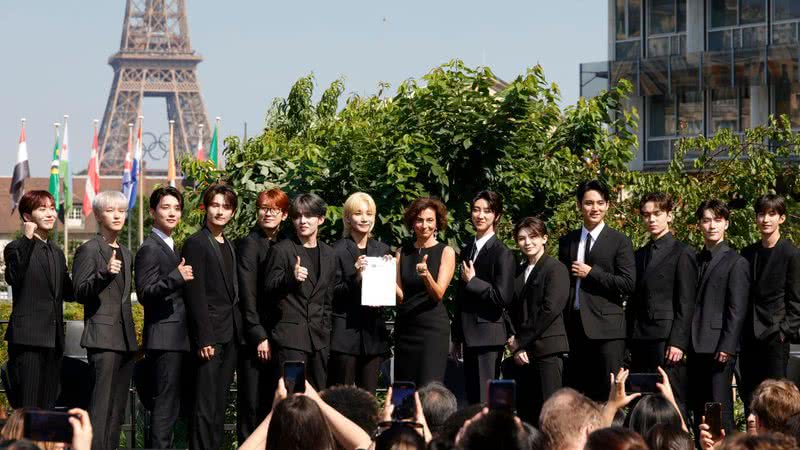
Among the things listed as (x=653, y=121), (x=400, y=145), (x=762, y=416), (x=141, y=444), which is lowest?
(x=141, y=444)

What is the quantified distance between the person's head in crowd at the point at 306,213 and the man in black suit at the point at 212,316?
1.49 feet

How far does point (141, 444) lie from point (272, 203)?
3.13m

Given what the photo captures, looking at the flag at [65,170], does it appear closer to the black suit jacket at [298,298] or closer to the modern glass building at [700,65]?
the modern glass building at [700,65]

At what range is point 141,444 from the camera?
12.1 metres

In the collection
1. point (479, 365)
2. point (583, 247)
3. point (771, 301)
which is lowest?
point (479, 365)

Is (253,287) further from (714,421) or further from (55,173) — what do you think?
(55,173)

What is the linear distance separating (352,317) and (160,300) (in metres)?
1.45

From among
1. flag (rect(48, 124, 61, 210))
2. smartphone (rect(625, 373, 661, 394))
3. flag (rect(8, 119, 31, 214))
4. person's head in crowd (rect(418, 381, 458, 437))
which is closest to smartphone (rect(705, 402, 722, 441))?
smartphone (rect(625, 373, 661, 394))

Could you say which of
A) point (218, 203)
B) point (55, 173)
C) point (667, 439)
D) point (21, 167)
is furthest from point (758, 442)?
point (55, 173)

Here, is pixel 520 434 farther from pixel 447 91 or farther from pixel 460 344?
pixel 447 91

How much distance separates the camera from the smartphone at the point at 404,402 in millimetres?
5965

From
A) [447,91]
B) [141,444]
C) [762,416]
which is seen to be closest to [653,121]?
[447,91]

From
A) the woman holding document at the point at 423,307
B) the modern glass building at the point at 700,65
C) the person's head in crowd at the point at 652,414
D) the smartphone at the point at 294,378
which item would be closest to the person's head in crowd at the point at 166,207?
the woman holding document at the point at 423,307

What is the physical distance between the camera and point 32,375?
967 cm
